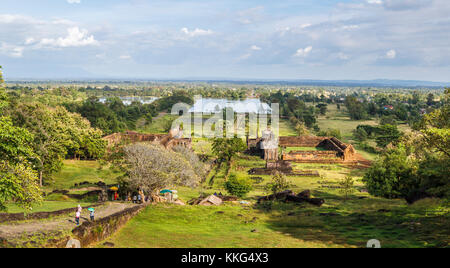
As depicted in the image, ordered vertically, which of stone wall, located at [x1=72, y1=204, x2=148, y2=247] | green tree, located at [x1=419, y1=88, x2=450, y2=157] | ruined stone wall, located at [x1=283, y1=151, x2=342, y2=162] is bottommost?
ruined stone wall, located at [x1=283, y1=151, x2=342, y2=162]

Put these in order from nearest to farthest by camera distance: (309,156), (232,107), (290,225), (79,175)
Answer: (290,225), (79,175), (309,156), (232,107)

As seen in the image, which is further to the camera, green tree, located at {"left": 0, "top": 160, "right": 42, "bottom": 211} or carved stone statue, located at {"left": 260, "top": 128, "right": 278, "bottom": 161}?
carved stone statue, located at {"left": 260, "top": 128, "right": 278, "bottom": 161}

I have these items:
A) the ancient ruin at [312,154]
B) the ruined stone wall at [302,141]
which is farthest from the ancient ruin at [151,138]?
the ruined stone wall at [302,141]

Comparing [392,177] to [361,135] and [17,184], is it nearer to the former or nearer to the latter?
[17,184]

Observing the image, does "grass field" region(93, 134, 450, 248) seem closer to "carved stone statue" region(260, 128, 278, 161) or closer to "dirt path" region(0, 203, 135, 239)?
"dirt path" region(0, 203, 135, 239)

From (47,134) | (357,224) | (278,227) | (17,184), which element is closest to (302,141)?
(357,224)

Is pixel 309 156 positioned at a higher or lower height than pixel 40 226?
lower

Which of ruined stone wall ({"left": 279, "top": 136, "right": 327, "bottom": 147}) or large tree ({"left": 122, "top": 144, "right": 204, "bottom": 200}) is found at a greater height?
large tree ({"left": 122, "top": 144, "right": 204, "bottom": 200})

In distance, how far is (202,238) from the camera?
18.3 m

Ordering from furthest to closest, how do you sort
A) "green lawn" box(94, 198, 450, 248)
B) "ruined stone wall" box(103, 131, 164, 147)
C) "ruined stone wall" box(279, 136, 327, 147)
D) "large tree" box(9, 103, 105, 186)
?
"ruined stone wall" box(279, 136, 327, 147) < "ruined stone wall" box(103, 131, 164, 147) < "large tree" box(9, 103, 105, 186) < "green lawn" box(94, 198, 450, 248)

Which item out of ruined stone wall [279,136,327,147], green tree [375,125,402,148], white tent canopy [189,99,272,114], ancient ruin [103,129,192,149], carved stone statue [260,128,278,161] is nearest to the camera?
ancient ruin [103,129,192,149]

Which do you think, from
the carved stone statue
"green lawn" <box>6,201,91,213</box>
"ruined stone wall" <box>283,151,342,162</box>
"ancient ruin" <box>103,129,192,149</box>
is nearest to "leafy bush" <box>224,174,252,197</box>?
"green lawn" <box>6,201,91,213</box>
